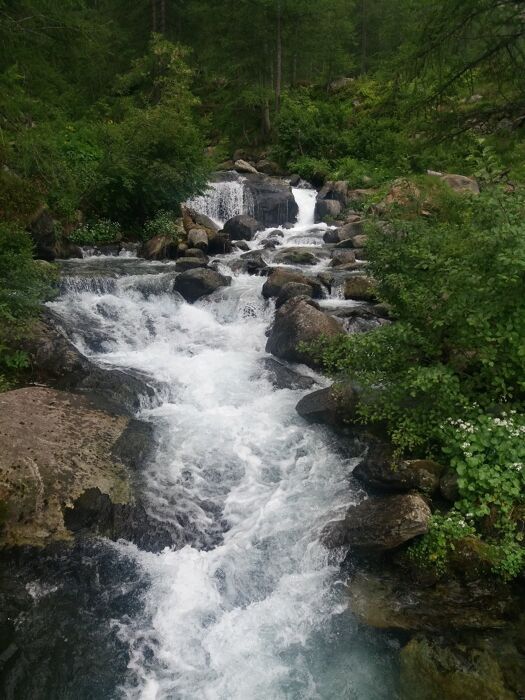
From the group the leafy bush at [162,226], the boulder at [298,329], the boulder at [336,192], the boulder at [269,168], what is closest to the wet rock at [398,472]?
the boulder at [298,329]

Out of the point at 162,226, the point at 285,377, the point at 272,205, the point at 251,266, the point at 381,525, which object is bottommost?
the point at 285,377

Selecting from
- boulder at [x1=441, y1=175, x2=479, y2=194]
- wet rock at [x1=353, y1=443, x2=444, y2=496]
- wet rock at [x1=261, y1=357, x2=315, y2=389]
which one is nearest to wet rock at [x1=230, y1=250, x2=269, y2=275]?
wet rock at [x1=261, y1=357, x2=315, y2=389]

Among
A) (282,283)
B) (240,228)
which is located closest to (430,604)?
(282,283)

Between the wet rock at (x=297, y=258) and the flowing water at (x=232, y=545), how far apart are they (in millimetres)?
4544

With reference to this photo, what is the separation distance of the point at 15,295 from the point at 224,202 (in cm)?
1332

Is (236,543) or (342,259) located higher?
(342,259)

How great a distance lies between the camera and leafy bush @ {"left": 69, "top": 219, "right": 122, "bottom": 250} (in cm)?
1547

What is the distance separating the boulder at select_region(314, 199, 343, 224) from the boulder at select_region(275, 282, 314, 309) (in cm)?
890

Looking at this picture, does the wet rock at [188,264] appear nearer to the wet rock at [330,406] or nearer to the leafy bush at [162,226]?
the leafy bush at [162,226]

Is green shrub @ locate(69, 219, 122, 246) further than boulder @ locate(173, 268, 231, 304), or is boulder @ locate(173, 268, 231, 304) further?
green shrub @ locate(69, 219, 122, 246)

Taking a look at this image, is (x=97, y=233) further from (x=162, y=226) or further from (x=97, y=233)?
(x=162, y=226)

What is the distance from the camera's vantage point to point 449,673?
14.1 feet

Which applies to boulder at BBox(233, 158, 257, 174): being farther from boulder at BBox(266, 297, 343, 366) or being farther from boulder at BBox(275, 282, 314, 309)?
boulder at BBox(266, 297, 343, 366)

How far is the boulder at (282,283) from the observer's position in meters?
12.4
